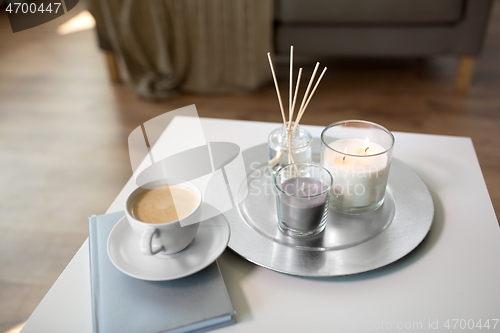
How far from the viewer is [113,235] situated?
0.56m

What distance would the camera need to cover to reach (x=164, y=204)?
56 cm

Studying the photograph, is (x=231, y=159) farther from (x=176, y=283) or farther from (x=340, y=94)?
(x=340, y=94)

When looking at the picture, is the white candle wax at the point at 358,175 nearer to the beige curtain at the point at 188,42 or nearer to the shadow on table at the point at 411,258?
the shadow on table at the point at 411,258

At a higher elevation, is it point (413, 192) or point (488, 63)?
point (413, 192)

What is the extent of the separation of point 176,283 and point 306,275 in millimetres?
161

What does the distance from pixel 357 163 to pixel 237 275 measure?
24 centimetres

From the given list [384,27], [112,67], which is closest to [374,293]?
[384,27]

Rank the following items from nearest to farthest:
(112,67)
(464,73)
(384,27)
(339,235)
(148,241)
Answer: (148,241)
(339,235)
(384,27)
(464,73)
(112,67)

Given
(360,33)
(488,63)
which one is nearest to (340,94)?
(360,33)

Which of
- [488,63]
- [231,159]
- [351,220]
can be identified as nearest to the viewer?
[351,220]

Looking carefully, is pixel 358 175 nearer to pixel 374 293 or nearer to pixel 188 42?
pixel 374 293

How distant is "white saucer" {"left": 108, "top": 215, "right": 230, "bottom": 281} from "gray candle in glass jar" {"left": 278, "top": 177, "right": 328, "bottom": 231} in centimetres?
9

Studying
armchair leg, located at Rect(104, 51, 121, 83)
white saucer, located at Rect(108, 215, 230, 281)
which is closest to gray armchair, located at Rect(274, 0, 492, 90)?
armchair leg, located at Rect(104, 51, 121, 83)

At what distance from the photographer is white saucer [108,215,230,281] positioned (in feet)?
1.69
